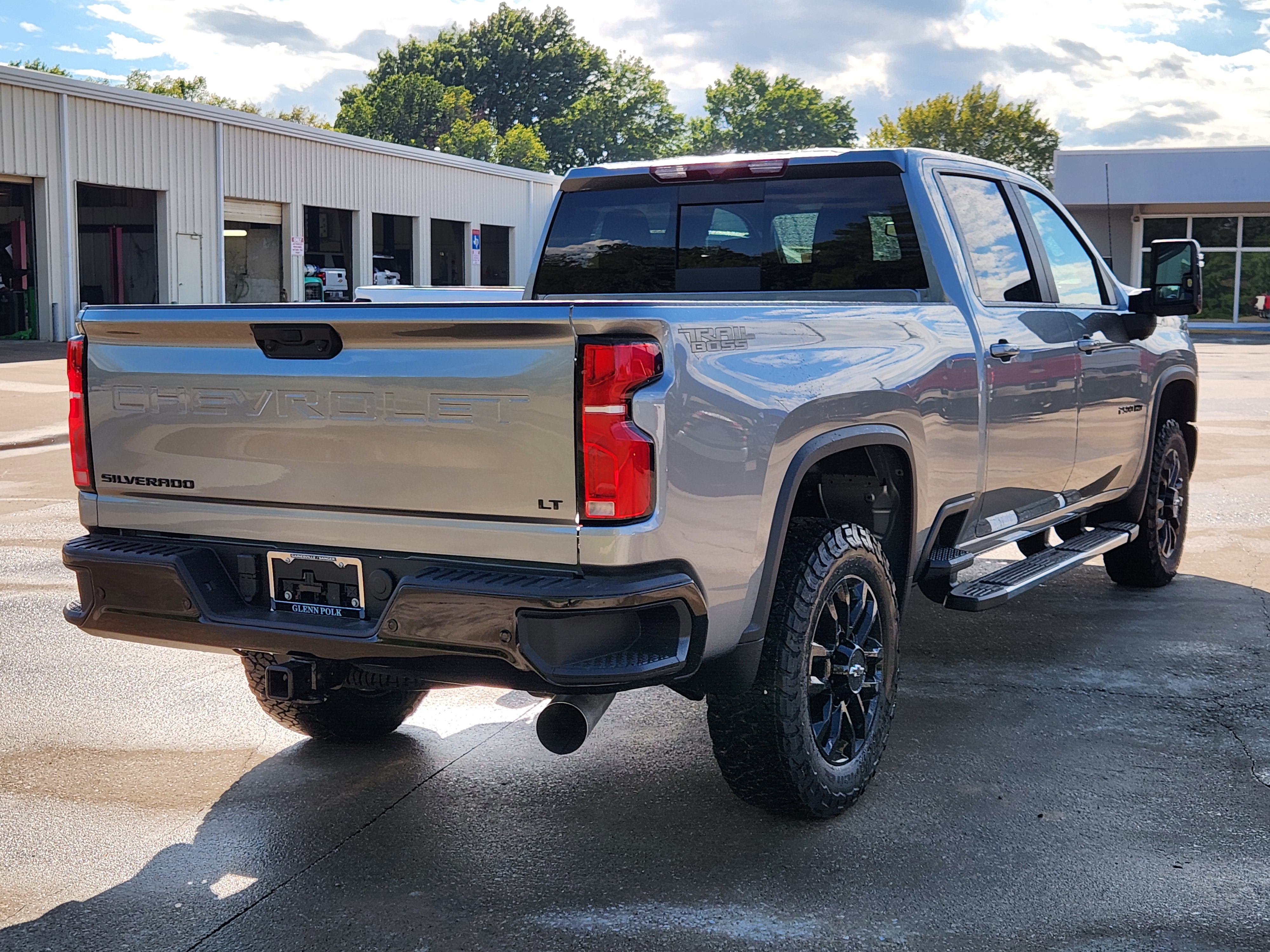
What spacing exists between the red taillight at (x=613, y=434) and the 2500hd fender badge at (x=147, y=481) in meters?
1.25

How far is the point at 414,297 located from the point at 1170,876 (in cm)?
510

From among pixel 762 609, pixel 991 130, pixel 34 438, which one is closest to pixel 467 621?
pixel 762 609

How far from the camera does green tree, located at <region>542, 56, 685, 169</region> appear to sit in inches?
3497

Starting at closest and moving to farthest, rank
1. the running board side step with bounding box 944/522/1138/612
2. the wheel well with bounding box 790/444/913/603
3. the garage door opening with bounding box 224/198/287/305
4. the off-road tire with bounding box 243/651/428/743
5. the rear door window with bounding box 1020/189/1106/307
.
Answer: the wheel well with bounding box 790/444/913/603 → the off-road tire with bounding box 243/651/428/743 → the running board side step with bounding box 944/522/1138/612 → the rear door window with bounding box 1020/189/1106/307 → the garage door opening with bounding box 224/198/287/305

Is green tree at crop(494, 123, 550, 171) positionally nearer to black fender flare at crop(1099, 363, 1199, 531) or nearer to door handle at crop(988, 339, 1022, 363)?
black fender flare at crop(1099, 363, 1199, 531)

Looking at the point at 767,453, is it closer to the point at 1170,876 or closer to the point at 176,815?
the point at 1170,876

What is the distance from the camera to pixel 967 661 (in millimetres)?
5809

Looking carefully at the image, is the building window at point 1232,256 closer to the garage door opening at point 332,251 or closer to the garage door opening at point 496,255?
the garage door opening at point 496,255

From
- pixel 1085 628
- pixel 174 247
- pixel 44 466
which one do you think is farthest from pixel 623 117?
pixel 1085 628

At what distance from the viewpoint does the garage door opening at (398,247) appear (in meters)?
39.4

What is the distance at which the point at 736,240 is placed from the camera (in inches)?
206

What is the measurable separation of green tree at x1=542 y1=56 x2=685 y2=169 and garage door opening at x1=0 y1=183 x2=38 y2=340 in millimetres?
59278

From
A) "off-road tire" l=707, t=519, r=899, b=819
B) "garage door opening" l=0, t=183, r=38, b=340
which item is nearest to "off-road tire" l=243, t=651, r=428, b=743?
"off-road tire" l=707, t=519, r=899, b=819

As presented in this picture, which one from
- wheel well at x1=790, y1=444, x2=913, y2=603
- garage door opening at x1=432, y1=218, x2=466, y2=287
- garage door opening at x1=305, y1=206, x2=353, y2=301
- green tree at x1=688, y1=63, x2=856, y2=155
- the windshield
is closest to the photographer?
wheel well at x1=790, y1=444, x2=913, y2=603
